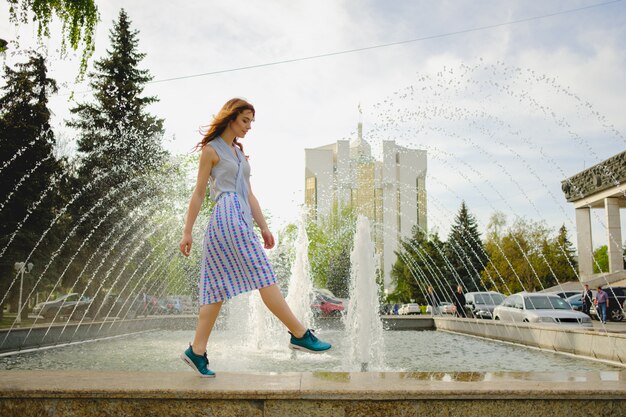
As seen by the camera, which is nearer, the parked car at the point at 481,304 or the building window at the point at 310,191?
the parked car at the point at 481,304

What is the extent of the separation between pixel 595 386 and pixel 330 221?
184 feet

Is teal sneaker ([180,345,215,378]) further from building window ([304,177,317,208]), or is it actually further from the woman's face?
building window ([304,177,317,208])

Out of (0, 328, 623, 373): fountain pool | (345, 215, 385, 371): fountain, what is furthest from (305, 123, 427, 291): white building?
(0, 328, 623, 373): fountain pool

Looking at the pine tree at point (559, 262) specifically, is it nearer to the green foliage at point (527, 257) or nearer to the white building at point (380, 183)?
the green foliage at point (527, 257)

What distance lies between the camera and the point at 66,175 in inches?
1102

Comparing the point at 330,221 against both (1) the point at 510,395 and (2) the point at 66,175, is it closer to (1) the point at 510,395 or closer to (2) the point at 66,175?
(2) the point at 66,175

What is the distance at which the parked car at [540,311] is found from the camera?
13.6 metres

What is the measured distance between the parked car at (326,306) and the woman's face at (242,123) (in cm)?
2330

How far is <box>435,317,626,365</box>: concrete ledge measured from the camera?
24.3ft

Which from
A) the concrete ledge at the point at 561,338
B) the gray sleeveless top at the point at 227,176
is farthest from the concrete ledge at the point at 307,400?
the concrete ledge at the point at 561,338

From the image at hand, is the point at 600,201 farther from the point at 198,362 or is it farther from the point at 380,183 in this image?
the point at 380,183

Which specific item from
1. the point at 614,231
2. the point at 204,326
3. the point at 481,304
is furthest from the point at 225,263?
the point at 614,231

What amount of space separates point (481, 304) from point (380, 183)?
6953 centimetres

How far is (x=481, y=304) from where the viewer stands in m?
21.9
